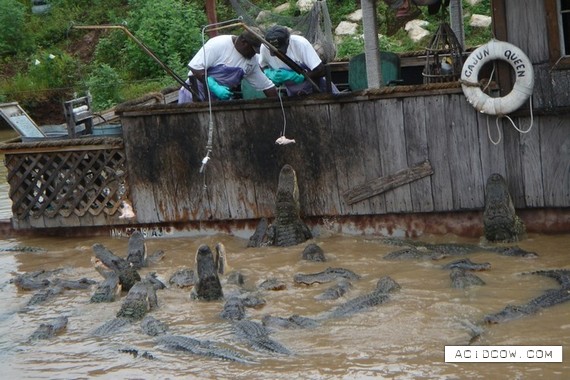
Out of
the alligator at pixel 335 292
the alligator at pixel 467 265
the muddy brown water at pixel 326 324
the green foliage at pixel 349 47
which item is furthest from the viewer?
the green foliage at pixel 349 47

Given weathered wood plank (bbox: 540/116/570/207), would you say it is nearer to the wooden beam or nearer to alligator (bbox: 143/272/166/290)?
the wooden beam

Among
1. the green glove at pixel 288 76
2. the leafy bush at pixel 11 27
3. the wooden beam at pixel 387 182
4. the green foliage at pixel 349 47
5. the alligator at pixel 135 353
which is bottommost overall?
the alligator at pixel 135 353

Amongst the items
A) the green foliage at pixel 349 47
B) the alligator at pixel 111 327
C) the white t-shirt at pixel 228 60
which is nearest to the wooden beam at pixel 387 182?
the white t-shirt at pixel 228 60

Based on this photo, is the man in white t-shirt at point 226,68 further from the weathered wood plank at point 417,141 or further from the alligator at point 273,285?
the alligator at point 273,285

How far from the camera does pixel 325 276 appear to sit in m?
10.6

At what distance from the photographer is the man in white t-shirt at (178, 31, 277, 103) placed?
1260 cm

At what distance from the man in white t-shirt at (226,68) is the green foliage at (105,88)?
978cm

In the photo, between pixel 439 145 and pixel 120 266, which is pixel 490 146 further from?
pixel 120 266

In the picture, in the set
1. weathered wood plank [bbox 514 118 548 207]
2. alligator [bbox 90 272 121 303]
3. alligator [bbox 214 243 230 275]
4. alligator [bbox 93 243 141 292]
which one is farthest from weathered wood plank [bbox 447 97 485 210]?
alligator [bbox 90 272 121 303]

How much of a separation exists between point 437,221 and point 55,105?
Answer: 14234 millimetres

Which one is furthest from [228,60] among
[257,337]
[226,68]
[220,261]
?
[257,337]

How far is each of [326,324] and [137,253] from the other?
328 centimetres

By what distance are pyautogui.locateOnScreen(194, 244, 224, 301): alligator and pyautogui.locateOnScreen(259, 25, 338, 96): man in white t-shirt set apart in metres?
3.02

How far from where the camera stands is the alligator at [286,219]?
1199 centimetres
